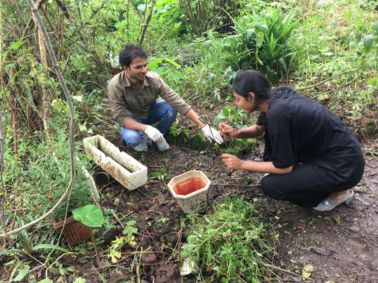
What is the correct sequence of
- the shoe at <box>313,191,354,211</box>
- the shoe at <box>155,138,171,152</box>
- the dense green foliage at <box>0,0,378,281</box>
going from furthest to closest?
the shoe at <box>155,138,171,152</box>, the shoe at <box>313,191,354,211</box>, the dense green foliage at <box>0,0,378,281</box>

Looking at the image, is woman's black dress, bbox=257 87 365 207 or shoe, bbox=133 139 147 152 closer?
woman's black dress, bbox=257 87 365 207

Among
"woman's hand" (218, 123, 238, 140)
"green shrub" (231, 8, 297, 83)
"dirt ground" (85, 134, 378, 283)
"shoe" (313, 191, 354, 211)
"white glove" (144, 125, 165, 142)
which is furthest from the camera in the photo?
"green shrub" (231, 8, 297, 83)

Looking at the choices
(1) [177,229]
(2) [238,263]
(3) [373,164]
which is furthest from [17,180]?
(3) [373,164]

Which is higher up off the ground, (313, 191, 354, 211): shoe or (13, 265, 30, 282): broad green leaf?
(13, 265, 30, 282): broad green leaf

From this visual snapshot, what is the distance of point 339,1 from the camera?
5.46 meters

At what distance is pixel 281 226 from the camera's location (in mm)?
2705

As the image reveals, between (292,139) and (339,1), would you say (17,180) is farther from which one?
(339,1)

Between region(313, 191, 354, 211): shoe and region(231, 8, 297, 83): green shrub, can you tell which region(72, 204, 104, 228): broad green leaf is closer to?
region(313, 191, 354, 211): shoe

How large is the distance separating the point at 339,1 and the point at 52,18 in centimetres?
408

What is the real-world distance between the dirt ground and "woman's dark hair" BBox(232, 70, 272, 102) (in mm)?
950

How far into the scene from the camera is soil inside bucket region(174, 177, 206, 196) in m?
2.82

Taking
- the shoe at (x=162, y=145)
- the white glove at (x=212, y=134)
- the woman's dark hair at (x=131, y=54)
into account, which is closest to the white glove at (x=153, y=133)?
the shoe at (x=162, y=145)

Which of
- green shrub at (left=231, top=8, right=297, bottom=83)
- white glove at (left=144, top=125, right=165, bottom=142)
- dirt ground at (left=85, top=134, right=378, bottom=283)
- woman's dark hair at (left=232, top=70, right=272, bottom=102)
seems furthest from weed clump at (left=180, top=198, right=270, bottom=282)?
green shrub at (left=231, top=8, right=297, bottom=83)

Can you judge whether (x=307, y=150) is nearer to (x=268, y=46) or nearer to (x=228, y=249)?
(x=228, y=249)
